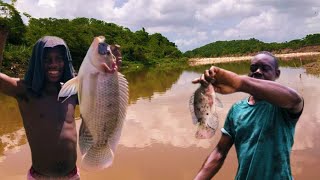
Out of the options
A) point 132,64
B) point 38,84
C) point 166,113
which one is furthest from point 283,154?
point 132,64

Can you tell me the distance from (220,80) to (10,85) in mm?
1797

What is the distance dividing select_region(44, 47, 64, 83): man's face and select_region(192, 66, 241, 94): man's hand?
4.40 ft

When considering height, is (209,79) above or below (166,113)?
above

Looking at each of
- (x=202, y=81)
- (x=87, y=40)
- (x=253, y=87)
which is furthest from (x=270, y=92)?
(x=87, y=40)

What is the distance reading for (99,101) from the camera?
1947 millimetres

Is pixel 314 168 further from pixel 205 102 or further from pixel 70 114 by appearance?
pixel 205 102

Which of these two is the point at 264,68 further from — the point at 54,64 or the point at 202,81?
the point at 54,64

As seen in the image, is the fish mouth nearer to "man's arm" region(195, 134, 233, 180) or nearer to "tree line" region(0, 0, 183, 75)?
"tree line" region(0, 0, 183, 75)

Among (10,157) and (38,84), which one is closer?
(38,84)

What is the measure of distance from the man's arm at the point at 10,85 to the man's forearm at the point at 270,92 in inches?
70.8

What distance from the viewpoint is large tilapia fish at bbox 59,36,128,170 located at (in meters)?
1.85

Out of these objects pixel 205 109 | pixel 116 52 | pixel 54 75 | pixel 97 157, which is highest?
pixel 116 52

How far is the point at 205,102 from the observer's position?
2.19m

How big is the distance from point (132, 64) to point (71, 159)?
53245 millimetres
